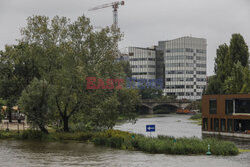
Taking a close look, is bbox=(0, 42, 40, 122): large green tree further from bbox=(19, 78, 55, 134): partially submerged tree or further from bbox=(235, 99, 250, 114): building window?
bbox=(235, 99, 250, 114): building window

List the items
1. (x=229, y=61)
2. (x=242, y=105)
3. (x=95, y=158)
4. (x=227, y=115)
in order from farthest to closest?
1. (x=229, y=61)
2. (x=227, y=115)
3. (x=242, y=105)
4. (x=95, y=158)

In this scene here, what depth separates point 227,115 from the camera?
8388 cm

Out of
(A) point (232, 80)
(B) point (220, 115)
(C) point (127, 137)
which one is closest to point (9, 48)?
(C) point (127, 137)

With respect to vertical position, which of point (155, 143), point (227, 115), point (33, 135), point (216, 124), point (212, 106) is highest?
point (212, 106)

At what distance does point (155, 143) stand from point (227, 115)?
35270mm

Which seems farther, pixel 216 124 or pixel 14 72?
pixel 216 124

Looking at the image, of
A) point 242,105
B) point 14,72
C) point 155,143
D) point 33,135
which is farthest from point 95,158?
point 242,105

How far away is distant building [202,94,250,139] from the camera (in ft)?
265

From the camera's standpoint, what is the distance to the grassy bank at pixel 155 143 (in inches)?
2028

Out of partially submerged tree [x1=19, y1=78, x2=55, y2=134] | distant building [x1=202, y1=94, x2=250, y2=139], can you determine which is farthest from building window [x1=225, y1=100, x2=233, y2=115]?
partially submerged tree [x1=19, y1=78, x2=55, y2=134]

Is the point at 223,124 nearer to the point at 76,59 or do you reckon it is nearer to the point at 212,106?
the point at 212,106

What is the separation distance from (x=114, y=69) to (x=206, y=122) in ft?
104

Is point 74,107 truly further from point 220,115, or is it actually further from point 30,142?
point 220,115

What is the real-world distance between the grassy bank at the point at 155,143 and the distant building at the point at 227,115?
26068 mm
